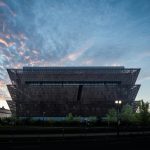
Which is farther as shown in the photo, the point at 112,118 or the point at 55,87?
the point at 55,87

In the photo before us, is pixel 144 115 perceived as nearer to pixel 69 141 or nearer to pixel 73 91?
pixel 69 141

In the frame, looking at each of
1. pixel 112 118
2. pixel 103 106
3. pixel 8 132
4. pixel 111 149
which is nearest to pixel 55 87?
pixel 103 106

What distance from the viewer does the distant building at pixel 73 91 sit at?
463 feet

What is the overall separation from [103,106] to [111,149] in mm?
121852

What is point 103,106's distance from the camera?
461 ft

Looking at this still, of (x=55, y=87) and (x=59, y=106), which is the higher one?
(x=55, y=87)

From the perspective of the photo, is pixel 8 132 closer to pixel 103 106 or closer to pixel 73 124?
pixel 73 124

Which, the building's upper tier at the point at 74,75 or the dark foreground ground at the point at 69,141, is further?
the building's upper tier at the point at 74,75

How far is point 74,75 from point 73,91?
8.89 metres

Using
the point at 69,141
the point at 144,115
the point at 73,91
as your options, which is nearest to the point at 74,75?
the point at 73,91

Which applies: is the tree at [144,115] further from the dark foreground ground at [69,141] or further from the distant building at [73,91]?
the distant building at [73,91]

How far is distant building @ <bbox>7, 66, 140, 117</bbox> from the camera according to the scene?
463 ft

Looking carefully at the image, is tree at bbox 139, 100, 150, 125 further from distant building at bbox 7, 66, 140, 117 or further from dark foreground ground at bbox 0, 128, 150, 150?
distant building at bbox 7, 66, 140, 117

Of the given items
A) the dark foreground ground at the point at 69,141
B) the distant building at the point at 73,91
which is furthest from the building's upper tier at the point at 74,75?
the dark foreground ground at the point at 69,141
